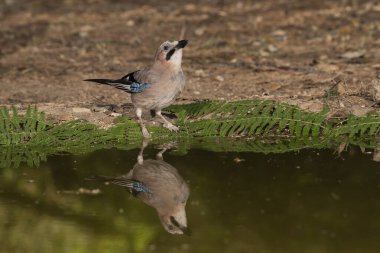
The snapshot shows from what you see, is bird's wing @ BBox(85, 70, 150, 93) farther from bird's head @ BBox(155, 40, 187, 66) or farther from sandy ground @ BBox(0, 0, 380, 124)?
sandy ground @ BBox(0, 0, 380, 124)

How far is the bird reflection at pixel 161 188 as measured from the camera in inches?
223

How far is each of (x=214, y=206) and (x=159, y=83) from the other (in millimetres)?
2232

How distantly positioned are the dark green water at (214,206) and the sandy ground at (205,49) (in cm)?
130

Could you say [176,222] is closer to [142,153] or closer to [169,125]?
[142,153]

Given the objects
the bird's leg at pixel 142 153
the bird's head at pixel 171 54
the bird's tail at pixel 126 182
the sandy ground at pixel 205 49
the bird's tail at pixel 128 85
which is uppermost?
the bird's head at pixel 171 54

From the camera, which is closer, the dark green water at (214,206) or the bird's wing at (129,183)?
the dark green water at (214,206)

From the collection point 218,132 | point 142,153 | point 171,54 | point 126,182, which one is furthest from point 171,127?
point 126,182

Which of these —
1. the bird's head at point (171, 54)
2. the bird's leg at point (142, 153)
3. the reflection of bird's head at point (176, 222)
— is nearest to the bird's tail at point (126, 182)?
the bird's leg at point (142, 153)

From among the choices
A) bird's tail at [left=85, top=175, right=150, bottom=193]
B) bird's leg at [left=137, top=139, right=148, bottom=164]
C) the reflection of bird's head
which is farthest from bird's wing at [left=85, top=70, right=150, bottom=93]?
the reflection of bird's head

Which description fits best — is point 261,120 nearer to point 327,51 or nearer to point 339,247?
point 339,247

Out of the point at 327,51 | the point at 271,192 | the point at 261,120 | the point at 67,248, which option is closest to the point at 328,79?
the point at 327,51

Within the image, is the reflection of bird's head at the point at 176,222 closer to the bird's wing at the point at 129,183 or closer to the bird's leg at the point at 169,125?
the bird's wing at the point at 129,183

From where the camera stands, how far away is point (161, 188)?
20.9ft

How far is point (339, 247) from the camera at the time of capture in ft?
16.8
